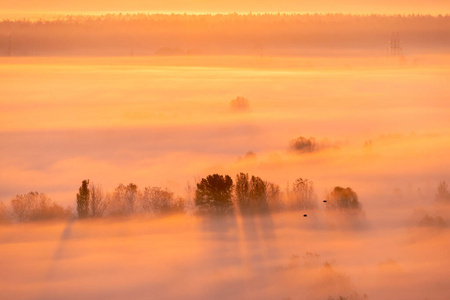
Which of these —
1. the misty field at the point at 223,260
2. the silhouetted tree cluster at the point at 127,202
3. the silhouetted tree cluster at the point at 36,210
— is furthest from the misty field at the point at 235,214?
the silhouetted tree cluster at the point at 36,210

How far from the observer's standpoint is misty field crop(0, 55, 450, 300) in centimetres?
4291

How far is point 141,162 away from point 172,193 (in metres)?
30.2

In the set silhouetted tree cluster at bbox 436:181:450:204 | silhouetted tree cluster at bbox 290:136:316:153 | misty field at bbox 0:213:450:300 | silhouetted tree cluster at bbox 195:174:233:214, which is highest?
silhouetted tree cluster at bbox 290:136:316:153

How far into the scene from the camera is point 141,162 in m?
95.5

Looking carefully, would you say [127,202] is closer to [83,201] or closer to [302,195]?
[83,201]

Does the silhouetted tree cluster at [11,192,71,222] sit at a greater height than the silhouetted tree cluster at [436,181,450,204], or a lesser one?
greater

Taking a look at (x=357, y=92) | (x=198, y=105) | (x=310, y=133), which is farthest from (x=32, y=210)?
(x=357, y=92)

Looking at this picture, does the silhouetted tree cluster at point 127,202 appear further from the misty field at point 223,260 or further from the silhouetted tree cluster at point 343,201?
the silhouetted tree cluster at point 343,201

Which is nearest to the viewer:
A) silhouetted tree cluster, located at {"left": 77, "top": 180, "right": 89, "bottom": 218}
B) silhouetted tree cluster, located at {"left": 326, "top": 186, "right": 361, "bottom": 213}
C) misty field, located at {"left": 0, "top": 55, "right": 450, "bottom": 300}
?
misty field, located at {"left": 0, "top": 55, "right": 450, "bottom": 300}

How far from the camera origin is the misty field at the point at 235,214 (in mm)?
42906

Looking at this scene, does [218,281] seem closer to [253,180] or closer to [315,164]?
[253,180]

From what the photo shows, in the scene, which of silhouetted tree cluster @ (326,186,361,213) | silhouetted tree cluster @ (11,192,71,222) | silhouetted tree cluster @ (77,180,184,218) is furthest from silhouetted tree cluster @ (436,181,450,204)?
silhouetted tree cluster @ (11,192,71,222)

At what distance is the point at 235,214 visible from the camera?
58.8 meters

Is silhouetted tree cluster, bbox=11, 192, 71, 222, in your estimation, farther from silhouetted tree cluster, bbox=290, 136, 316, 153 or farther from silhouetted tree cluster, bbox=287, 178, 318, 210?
silhouetted tree cluster, bbox=290, 136, 316, 153
